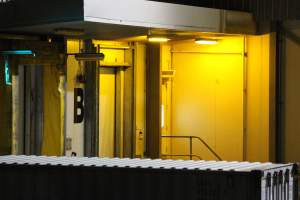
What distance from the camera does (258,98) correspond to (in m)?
17.8

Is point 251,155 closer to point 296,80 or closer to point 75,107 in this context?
point 296,80

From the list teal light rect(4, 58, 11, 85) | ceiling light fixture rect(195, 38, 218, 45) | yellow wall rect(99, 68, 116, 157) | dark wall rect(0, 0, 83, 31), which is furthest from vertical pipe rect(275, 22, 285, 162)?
teal light rect(4, 58, 11, 85)

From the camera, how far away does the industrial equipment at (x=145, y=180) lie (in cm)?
959

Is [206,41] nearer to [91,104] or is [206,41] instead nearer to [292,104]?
[292,104]

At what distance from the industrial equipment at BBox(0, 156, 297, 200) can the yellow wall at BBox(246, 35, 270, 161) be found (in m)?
6.68

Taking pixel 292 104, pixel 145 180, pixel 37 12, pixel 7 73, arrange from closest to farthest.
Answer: pixel 145 180, pixel 37 12, pixel 7 73, pixel 292 104

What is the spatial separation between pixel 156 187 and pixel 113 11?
4989mm

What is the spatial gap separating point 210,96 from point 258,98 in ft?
6.45

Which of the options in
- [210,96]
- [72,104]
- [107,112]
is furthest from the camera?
[210,96]

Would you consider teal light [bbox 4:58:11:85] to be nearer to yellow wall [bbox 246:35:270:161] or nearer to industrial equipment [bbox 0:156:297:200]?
industrial equipment [bbox 0:156:297:200]

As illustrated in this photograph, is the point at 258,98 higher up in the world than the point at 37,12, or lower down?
lower down

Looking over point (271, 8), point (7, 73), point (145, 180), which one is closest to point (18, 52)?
point (7, 73)

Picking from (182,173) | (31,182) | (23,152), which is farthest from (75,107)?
(182,173)

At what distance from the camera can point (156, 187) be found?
392 inches
